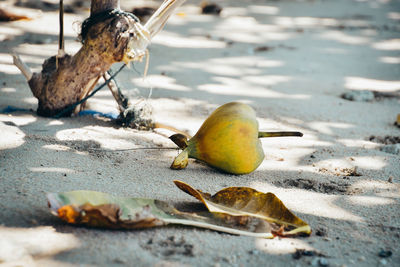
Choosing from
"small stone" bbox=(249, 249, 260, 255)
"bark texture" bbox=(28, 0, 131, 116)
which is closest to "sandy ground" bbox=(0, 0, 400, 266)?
"small stone" bbox=(249, 249, 260, 255)

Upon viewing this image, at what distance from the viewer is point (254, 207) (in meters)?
1.34

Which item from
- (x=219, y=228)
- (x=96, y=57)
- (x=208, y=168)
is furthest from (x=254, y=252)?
(x=96, y=57)

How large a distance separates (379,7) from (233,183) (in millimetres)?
6092

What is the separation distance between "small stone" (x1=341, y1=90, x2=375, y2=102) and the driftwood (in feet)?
5.79

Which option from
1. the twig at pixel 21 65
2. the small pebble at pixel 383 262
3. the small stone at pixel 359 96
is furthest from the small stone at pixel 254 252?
the small stone at pixel 359 96

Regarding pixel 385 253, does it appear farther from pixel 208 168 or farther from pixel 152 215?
pixel 208 168

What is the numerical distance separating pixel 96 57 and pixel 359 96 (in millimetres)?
2083

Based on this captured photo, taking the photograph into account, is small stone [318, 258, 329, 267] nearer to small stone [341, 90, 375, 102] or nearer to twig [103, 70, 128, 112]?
twig [103, 70, 128, 112]

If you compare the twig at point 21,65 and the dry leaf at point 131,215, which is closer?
the dry leaf at point 131,215

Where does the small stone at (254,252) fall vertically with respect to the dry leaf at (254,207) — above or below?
below

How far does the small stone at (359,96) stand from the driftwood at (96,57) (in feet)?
5.79

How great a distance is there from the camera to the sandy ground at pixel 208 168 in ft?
3.66

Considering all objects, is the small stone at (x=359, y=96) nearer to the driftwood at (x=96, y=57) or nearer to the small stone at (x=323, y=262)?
the driftwood at (x=96, y=57)

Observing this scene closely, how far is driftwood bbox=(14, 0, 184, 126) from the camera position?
188 centimetres
